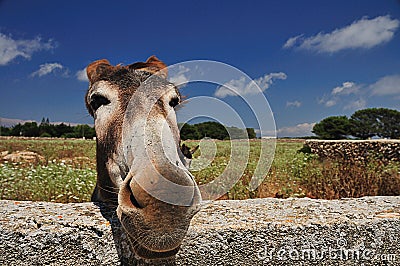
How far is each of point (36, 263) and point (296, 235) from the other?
1.59 meters

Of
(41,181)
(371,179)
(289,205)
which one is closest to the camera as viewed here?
(289,205)

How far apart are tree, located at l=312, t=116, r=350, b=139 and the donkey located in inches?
2185

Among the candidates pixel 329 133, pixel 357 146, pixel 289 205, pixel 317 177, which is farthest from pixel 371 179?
pixel 329 133

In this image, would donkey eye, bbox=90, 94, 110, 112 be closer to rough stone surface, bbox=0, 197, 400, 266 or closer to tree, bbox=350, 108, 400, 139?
rough stone surface, bbox=0, 197, 400, 266

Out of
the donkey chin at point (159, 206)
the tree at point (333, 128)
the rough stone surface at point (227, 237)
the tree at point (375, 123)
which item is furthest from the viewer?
the tree at point (333, 128)

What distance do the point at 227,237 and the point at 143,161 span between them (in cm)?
84

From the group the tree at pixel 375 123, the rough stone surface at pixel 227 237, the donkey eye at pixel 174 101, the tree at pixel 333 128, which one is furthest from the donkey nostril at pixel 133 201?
the tree at pixel 333 128

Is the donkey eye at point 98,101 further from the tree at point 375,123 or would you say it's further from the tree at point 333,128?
the tree at point 333,128

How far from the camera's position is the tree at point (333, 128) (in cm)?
5482

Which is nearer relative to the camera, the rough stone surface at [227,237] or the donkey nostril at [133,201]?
the donkey nostril at [133,201]

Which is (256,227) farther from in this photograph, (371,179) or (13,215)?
(371,179)

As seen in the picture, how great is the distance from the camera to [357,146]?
1170cm

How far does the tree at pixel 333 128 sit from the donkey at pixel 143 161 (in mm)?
55498

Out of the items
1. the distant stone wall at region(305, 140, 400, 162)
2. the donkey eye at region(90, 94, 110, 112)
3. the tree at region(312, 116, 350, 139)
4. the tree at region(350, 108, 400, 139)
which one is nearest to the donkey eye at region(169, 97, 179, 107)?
the donkey eye at region(90, 94, 110, 112)
